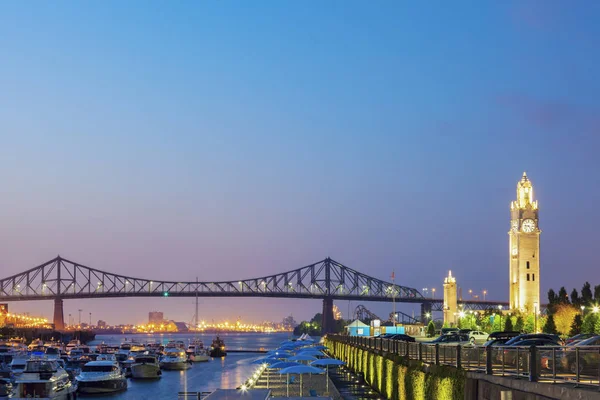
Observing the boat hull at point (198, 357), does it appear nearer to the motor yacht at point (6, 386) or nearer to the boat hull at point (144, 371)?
the boat hull at point (144, 371)

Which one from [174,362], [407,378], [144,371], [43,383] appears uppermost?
[407,378]

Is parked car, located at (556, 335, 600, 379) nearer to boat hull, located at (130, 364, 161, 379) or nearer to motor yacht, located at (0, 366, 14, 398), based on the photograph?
motor yacht, located at (0, 366, 14, 398)

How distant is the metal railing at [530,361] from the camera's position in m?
17.5

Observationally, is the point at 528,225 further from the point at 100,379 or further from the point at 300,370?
the point at 300,370

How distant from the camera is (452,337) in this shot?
49.7 meters

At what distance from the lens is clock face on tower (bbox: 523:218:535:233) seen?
382 ft

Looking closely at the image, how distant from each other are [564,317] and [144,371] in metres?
40.5

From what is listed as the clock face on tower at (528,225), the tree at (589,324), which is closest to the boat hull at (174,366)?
the clock face on tower at (528,225)

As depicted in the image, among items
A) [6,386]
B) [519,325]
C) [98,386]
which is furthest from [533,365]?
[519,325]

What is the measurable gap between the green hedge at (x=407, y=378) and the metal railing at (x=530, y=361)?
0.47 m

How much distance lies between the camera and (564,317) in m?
88.2

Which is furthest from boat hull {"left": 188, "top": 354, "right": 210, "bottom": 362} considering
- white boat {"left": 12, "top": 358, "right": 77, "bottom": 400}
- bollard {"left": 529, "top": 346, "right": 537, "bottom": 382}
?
bollard {"left": 529, "top": 346, "right": 537, "bottom": 382}

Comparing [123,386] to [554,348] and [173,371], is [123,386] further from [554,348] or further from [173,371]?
[554,348]

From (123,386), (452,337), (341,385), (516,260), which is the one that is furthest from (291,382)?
(516,260)
